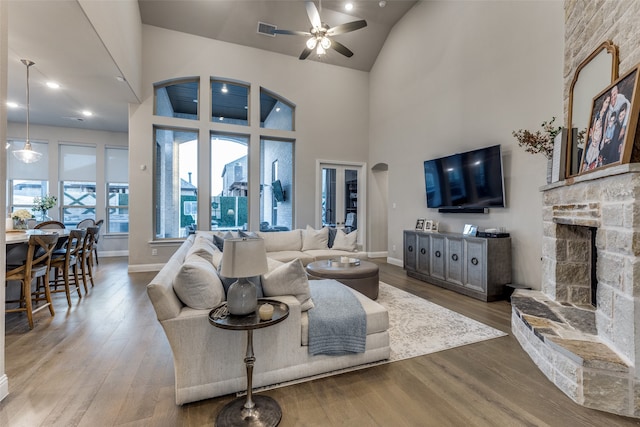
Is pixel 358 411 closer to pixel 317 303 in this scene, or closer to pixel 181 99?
pixel 317 303

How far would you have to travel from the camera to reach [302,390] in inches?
77.3

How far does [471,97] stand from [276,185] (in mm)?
4364

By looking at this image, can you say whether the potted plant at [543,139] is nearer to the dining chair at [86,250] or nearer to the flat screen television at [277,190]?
the flat screen television at [277,190]

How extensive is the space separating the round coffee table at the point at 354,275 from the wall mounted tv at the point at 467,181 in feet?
6.72

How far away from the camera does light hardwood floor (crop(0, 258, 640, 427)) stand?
5.56ft

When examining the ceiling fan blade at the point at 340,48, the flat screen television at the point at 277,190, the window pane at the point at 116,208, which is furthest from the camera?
the window pane at the point at 116,208

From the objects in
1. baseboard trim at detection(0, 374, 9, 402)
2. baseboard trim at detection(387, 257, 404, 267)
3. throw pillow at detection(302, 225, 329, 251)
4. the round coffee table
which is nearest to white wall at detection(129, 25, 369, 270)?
throw pillow at detection(302, 225, 329, 251)

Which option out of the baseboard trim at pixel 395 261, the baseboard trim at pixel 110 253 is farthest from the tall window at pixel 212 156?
the baseboard trim at pixel 395 261

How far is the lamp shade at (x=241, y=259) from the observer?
63.6 inches

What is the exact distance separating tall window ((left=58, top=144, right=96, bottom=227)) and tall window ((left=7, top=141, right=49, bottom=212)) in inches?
12.3

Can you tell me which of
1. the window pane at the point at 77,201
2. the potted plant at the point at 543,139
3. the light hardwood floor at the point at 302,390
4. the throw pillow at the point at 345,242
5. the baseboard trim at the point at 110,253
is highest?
the potted plant at the point at 543,139

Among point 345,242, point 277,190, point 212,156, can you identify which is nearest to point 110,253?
point 212,156

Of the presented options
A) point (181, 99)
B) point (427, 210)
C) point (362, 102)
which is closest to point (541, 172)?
point (427, 210)

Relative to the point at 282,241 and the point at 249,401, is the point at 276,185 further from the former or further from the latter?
the point at 249,401
